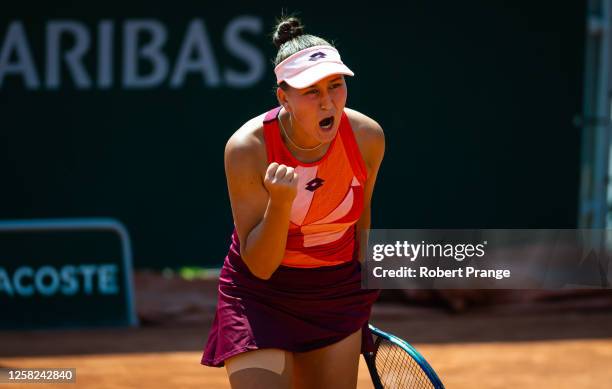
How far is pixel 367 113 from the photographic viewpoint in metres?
7.34

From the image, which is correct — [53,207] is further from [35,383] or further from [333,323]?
[333,323]

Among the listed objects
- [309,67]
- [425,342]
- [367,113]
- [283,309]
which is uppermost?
[309,67]

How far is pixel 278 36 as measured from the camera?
3.28m

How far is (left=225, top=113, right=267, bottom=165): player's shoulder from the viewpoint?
3.08 metres

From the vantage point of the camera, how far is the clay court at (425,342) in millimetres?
5551

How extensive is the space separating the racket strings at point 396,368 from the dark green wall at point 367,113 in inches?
149

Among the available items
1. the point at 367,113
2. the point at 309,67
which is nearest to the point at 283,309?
the point at 309,67

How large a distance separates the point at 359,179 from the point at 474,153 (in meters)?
4.39

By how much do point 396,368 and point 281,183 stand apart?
0.96 m

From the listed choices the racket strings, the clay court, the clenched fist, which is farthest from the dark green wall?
the clenched fist

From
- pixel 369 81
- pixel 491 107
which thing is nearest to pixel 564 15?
pixel 491 107

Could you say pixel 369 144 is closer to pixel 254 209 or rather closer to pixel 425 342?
pixel 254 209

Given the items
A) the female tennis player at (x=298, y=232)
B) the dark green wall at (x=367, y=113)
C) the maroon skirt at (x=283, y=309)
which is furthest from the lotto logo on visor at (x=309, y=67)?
the dark green wall at (x=367, y=113)

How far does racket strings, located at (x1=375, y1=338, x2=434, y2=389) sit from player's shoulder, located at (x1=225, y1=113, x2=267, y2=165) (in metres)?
0.82
